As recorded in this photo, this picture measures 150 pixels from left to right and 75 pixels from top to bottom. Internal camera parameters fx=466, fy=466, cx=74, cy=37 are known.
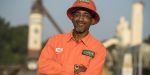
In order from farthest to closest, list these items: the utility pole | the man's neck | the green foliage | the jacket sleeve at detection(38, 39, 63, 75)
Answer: the green foliage
the utility pole
the man's neck
the jacket sleeve at detection(38, 39, 63, 75)

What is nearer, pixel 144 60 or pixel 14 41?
pixel 144 60

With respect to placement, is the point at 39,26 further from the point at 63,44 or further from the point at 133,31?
the point at 63,44

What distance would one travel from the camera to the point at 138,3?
34344 mm

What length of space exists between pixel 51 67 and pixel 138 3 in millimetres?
31577

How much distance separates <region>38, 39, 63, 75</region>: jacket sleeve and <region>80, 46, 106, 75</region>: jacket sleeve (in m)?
0.18

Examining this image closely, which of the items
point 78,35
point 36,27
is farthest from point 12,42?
point 78,35

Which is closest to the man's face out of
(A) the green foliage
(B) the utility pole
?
(B) the utility pole

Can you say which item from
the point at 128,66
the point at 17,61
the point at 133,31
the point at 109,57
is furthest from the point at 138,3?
the point at 17,61

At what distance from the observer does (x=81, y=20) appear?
3389mm

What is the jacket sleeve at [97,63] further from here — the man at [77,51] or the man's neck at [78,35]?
the man's neck at [78,35]

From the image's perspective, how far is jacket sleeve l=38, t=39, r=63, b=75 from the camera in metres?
3.24

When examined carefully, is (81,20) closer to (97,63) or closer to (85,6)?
(85,6)

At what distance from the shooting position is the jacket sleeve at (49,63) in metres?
3.24

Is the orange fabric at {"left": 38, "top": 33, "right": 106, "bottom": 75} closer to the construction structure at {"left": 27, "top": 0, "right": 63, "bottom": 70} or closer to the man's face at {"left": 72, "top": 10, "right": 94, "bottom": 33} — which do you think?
the man's face at {"left": 72, "top": 10, "right": 94, "bottom": 33}
